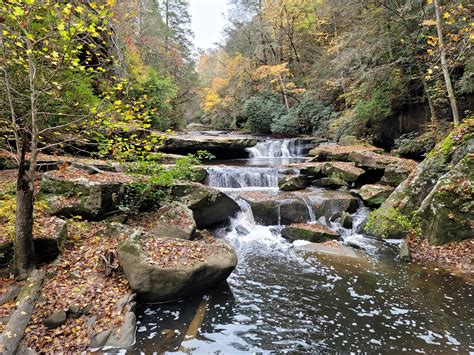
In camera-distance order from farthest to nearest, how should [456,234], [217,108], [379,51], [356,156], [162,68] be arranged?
[217,108], [162,68], [379,51], [356,156], [456,234]

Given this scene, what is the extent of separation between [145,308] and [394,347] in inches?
149

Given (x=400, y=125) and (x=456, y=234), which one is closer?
(x=456, y=234)

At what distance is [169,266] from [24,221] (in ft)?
7.66

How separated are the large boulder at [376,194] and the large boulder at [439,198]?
1.65 metres

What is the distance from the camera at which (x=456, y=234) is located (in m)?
7.52

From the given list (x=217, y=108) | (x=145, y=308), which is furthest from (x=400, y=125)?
(x=217, y=108)

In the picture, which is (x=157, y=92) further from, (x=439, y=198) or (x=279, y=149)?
(x=439, y=198)

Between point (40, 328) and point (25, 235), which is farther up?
point (25, 235)

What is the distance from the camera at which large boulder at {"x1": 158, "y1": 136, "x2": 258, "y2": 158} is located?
647 inches

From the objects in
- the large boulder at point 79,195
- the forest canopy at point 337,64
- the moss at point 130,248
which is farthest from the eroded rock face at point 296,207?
the moss at point 130,248

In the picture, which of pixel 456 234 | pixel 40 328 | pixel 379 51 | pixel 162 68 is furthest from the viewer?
pixel 162 68

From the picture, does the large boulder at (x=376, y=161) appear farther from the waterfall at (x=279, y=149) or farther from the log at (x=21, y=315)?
the log at (x=21, y=315)

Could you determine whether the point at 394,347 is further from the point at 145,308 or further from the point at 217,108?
the point at 217,108

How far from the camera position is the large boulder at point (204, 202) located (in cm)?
880
